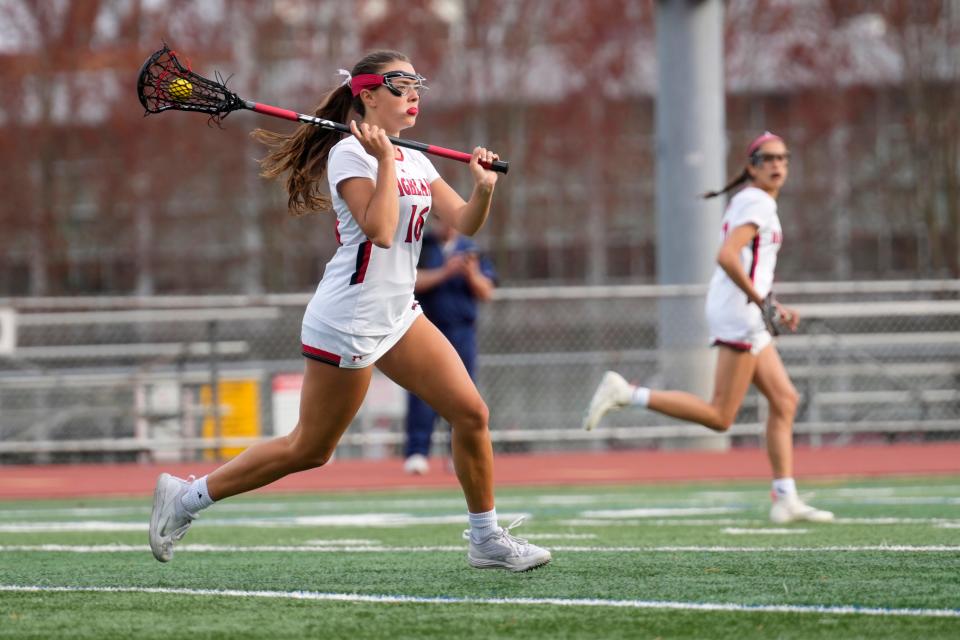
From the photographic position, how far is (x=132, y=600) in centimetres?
549

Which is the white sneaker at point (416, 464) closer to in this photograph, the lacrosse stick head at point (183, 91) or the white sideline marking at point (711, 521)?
the white sideline marking at point (711, 521)

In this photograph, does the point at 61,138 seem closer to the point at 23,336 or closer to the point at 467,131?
the point at 467,131

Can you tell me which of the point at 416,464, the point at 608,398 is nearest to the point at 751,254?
the point at 608,398

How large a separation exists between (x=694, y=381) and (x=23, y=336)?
6.87 metres

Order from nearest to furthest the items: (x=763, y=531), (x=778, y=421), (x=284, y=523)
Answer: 1. (x=763, y=531)
2. (x=778, y=421)
3. (x=284, y=523)

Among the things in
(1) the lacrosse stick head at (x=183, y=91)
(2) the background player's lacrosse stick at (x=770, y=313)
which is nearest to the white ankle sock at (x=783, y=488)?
(2) the background player's lacrosse stick at (x=770, y=313)

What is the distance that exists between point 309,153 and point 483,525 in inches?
62.2

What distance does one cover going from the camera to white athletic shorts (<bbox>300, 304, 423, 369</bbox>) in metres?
5.79

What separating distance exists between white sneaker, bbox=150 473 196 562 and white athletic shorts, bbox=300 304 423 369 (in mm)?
880

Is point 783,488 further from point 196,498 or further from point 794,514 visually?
point 196,498

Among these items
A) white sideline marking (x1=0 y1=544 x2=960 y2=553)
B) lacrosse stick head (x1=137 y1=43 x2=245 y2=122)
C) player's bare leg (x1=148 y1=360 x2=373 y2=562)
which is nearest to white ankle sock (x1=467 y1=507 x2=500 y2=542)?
player's bare leg (x1=148 y1=360 x2=373 y2=562)

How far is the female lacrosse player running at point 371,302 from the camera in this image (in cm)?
579

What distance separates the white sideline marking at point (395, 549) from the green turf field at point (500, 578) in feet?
0.05

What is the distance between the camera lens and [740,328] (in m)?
8.61
